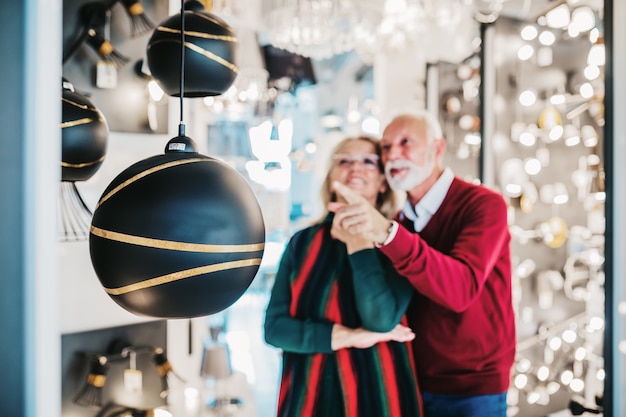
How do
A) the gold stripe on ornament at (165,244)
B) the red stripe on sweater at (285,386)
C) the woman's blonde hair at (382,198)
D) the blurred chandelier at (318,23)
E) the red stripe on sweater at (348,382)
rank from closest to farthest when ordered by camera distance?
the gold stripe on ornament at (165,244)
the red stripe on sweater at (348,382)
the red stripe on sweater at (285,386)
the woman's blonde hair at (382,198)
the blurred chandelier at (318,23)

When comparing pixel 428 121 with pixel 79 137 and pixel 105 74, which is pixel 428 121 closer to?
pixel 79 137

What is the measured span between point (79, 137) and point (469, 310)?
1.44 metres

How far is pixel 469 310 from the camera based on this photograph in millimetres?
1801

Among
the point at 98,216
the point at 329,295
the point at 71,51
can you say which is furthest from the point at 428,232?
the point at 71,51

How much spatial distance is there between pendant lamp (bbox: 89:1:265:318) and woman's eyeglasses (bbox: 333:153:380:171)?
Result: 1.22 m

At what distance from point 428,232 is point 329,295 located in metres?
0.47

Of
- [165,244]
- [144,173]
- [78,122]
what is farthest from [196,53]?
[165,244]

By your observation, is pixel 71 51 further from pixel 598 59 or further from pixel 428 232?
pixel 598 59

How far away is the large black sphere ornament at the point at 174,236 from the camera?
702mm

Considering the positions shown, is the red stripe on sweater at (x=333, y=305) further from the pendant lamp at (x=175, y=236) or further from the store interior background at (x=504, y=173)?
the pendant lamp at (x=175, y=236)

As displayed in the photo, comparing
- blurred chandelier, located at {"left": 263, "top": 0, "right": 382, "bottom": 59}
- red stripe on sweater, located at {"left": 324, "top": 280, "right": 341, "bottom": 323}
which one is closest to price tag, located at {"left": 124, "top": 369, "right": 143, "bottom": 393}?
red stripe on sweater, located at {"left": 324, "top": 280, "right": 341, "bottom": 323}

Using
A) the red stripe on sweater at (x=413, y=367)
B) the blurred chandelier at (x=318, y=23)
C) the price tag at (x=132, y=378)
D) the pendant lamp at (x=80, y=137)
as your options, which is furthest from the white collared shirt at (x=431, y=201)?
the blurred chandelier at (x=318, y=23)

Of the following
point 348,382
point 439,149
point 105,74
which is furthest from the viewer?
point 105,74

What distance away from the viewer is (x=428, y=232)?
1.91 metres
